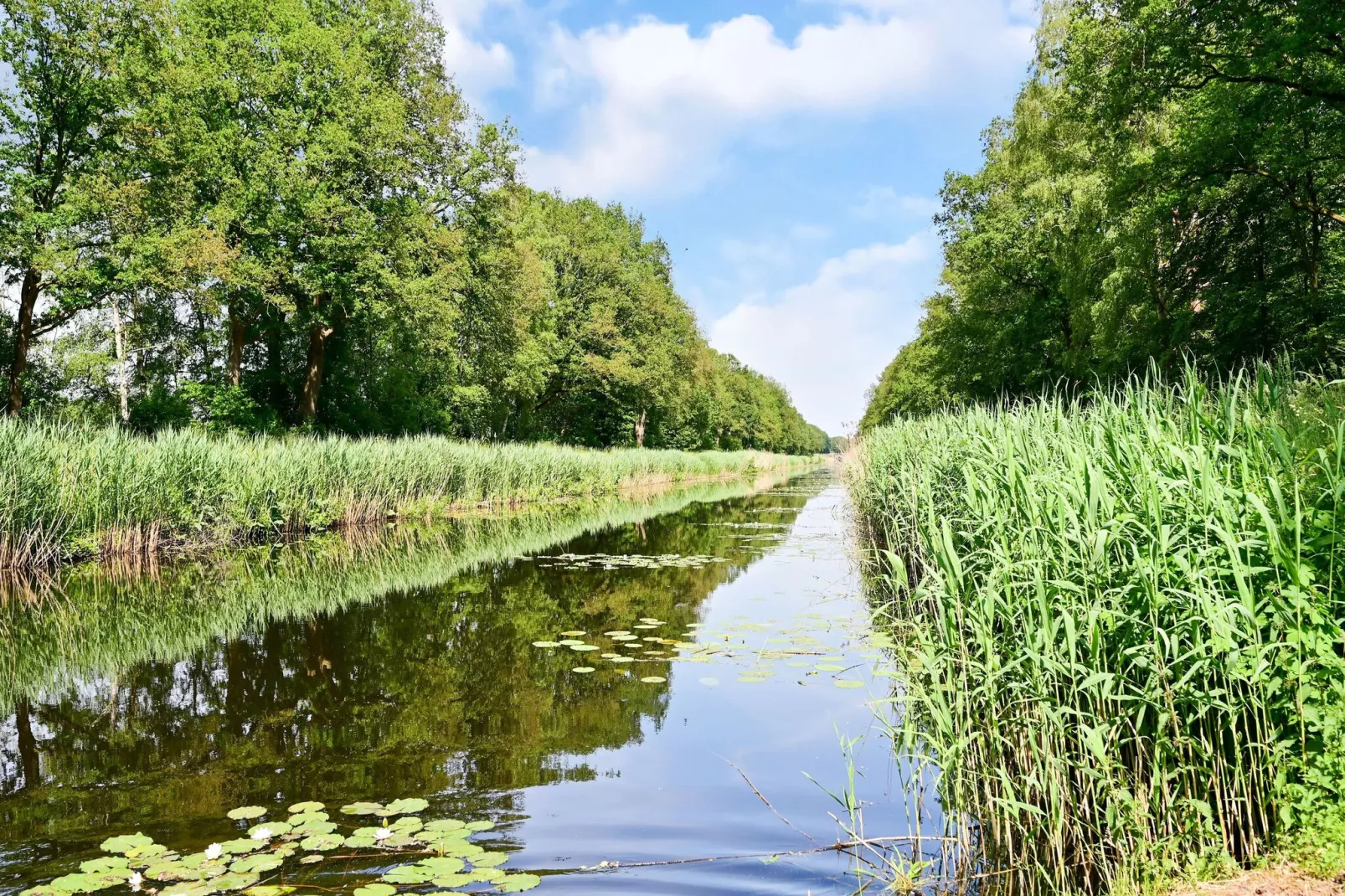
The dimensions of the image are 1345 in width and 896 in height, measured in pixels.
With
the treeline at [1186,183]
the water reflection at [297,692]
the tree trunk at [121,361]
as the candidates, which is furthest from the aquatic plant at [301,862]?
the tree trunk at [121,361]

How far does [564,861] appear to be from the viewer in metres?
3.39

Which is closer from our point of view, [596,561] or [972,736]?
[972,736]

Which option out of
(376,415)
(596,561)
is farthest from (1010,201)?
(376,415)

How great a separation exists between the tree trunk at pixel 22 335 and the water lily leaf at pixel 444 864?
27186 mm

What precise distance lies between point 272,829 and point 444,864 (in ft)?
2.96

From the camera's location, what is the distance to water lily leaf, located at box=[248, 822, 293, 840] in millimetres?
3426

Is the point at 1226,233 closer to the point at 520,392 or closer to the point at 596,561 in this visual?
the point at 596,561

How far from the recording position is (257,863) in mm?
3195

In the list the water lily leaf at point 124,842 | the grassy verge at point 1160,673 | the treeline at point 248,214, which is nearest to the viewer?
the grassy verge at point 1160,673

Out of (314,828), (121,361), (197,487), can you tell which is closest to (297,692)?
(314,828)

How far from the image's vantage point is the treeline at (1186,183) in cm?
1308

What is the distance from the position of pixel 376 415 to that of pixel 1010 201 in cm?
2414

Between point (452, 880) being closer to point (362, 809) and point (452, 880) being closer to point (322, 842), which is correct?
point (322, 842)

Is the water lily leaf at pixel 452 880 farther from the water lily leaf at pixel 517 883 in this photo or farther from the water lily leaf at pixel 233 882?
the water lily leaf at pixel 233 882
